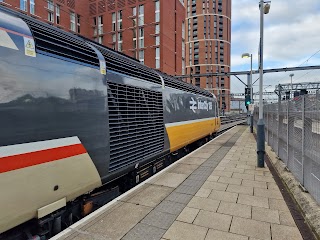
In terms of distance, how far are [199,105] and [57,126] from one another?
864cm

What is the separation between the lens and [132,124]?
15.8 ft

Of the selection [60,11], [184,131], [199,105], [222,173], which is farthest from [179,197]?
[60,11]

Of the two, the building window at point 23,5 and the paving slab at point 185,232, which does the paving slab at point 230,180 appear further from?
the building window at point 23,5

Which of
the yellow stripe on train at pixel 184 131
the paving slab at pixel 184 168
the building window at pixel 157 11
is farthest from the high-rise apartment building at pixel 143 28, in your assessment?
the paving slab at pixel 184 168

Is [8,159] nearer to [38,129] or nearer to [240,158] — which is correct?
[38,129]

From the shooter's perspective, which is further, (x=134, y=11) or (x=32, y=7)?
(x=134, y=11)

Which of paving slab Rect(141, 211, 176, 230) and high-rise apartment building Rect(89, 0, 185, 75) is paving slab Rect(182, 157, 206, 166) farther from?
high-rise apartment building Rect(89, 0, 185, 75)

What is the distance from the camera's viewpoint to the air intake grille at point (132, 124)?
13.7 ft

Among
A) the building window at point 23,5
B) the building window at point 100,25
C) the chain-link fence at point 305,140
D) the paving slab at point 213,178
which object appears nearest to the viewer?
the chain-link fence at point 305,140

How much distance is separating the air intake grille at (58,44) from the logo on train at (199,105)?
6232mm

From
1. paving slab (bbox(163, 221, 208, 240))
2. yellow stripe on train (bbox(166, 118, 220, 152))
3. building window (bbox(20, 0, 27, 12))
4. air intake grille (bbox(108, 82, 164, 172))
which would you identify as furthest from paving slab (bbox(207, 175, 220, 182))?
building window (bbox(20, 0, 27, 12))

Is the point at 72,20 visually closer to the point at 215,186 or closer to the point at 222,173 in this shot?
the point at 222,173

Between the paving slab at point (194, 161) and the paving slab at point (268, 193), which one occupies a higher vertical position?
the paving slab at point (194, 161)

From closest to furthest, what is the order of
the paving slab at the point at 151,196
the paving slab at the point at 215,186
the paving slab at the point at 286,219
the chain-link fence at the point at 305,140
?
the paving slab at the point at 286,219, the chain-link fence at the point at 305,140, the paving slab at the point at 151,196, the paving slab at the point at 215,186
